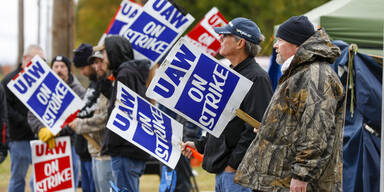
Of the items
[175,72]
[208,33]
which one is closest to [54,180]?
[208,33]

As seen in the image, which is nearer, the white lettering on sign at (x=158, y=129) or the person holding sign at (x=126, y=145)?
the white lettering on sign at (x=158, y=129)

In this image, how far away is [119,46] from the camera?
583cm

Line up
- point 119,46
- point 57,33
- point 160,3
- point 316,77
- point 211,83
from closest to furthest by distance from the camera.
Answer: point 316,77 → point 211,83 → point 119,46 → point 160,3 → point 57,33

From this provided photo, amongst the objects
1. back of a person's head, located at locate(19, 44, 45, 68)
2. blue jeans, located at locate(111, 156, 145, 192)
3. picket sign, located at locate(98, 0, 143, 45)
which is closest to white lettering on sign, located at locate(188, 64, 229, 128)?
blue jeans, located at locate(111, 156, 145, 192)

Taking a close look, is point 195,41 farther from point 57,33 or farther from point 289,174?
point 57,33

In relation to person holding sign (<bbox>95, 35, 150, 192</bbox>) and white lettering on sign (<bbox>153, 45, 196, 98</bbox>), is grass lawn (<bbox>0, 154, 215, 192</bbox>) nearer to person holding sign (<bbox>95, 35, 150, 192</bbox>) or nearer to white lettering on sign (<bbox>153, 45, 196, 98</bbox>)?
person holding sign (<bbox>95, 35, 150, 192</bbox>)

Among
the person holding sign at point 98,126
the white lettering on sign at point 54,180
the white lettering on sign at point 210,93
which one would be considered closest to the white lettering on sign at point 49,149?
the white lettering on sign at point 54,180

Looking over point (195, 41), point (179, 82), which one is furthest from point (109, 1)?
point (179, 82)

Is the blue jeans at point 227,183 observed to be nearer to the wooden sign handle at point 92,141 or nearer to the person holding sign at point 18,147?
the wooden sign handle at point 92,141

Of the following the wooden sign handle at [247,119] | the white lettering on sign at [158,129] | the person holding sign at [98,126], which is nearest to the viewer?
the wooden sign handle at [247,119]

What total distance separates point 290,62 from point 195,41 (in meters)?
4.49

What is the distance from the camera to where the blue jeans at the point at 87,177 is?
685 centimetres

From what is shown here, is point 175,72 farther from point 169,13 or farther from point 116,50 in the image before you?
point 169,13

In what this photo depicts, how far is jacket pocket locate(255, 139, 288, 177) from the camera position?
11.2ft
